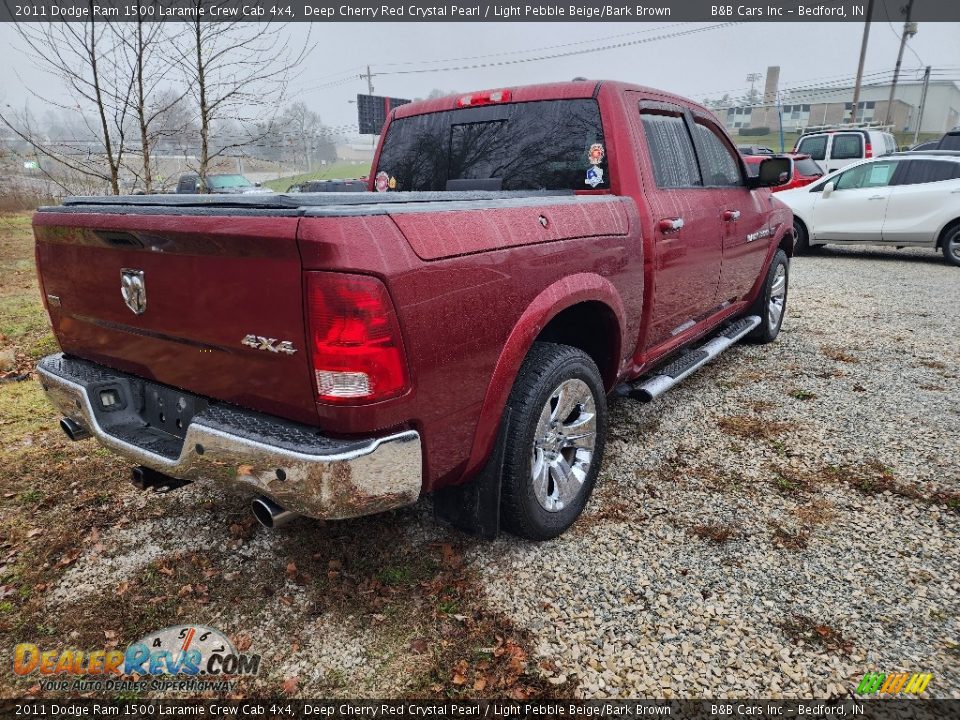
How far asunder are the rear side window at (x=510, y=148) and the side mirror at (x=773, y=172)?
5.86 ft

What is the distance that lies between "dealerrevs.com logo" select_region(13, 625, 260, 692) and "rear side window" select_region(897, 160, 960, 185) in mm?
11526

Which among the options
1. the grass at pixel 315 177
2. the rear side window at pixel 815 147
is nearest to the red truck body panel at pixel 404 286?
the grass at pixel 315 177

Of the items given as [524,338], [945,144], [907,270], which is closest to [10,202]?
[524,338]

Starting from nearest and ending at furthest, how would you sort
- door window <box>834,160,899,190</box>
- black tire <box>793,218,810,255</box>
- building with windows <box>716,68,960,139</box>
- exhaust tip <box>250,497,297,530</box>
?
exhaust tip <box>250,497,297,530</box>, door window <box>834,160,899,190</box>, black tire <box>793,218,810,255</box>, building with windows <box>716,68,960,139</box>

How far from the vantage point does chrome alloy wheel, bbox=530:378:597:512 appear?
2.60 meters

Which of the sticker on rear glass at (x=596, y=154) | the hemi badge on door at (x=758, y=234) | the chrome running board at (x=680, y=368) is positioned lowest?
the chrome running board at (x=680, y=368)

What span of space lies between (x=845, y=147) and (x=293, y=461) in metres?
18.2

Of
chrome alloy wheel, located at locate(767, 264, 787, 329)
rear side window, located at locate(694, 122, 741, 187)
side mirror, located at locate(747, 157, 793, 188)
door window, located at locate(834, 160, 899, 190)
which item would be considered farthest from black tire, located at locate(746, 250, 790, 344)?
door window, located at locate(834, 160, 899, 190)

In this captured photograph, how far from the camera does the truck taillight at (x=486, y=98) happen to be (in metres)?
3.34

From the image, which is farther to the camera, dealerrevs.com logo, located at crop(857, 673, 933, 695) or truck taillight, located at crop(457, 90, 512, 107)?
truck taillight, located at crop(457, 90, 512, 107)

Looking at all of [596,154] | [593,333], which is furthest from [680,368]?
[596,154]

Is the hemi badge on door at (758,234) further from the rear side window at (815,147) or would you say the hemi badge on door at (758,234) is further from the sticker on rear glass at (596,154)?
the rear side window at (815,147)

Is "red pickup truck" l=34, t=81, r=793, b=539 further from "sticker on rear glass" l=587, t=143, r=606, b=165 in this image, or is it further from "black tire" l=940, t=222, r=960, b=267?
"black tire" l=940, t=222, r=960, b=267

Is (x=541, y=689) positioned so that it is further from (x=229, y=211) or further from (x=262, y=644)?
Answer: (x=229, y=211)
